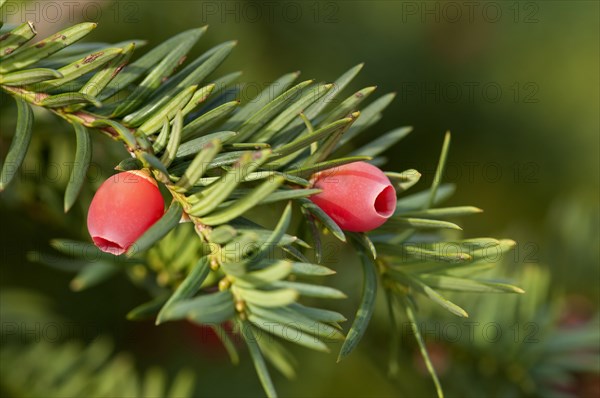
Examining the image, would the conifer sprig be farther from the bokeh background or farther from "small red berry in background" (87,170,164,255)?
the bokeh background

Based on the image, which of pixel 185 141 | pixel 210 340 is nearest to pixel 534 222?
pixel 210 340

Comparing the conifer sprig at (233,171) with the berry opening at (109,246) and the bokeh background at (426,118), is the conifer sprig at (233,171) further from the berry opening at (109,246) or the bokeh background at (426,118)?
the bokeh background at (426,118)

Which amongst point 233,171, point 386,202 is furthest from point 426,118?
point 233,171

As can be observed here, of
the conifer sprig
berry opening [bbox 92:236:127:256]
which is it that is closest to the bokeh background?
the conifer sprig

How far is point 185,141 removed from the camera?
1.81 ft

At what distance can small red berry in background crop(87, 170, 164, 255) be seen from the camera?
0.49 metres

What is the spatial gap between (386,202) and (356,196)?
4cm

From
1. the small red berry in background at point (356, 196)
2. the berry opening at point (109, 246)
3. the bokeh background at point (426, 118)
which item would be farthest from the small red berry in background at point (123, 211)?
the bokeh background at point (426, 118)

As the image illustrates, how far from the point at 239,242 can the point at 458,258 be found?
0.21 metres

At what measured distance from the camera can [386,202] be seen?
21.7 inches

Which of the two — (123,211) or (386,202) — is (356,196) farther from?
(123,211)

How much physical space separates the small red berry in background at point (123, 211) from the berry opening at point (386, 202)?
7.4 inches

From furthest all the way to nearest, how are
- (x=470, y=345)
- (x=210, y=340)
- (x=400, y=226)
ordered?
(x=210, y=340)
(x=470, y=345)
(x=400, y=226)

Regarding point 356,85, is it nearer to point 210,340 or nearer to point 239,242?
point 210,340
